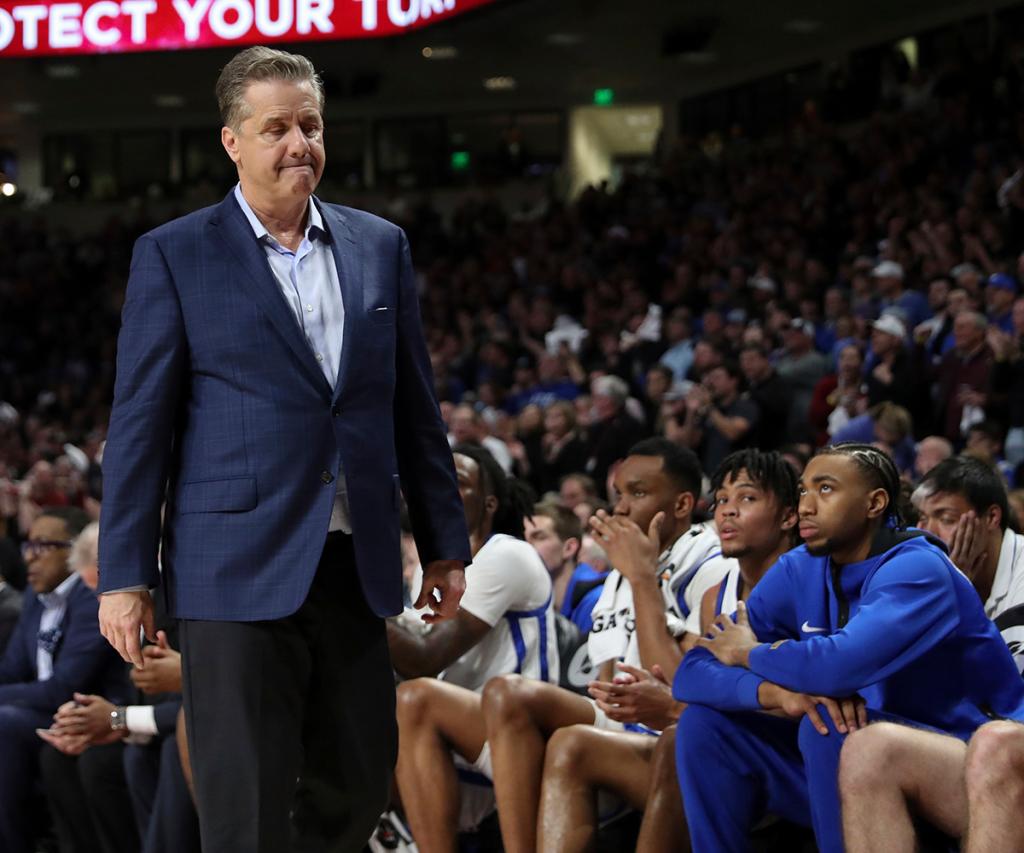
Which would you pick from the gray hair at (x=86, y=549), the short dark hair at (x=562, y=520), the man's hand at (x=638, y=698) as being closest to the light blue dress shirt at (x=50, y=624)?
the gray hair at (x=86, y=549)

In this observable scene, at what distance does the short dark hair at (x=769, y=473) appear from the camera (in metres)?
4.15

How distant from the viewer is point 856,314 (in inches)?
411

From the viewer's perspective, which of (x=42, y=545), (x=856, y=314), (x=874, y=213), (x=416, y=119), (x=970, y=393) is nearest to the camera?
→ (x=42, y=545)

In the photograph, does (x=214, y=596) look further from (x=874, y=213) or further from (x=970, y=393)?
(x=874, y=213)

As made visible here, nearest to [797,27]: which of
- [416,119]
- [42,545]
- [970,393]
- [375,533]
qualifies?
[416,119]

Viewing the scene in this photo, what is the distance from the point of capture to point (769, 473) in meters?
4.16

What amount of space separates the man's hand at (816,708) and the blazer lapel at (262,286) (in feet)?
4.36

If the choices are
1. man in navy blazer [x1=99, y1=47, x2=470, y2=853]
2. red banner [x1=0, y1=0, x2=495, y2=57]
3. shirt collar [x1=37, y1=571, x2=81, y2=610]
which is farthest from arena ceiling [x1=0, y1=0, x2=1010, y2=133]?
man in navy blazer [x1=99, y1=47, x2=470, y2=853]

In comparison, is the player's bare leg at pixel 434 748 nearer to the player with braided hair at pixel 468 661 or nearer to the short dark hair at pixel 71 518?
the player with braided hair at pixel 468 661

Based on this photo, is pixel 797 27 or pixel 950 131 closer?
pixel 950 131

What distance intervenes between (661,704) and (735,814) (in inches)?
18.1

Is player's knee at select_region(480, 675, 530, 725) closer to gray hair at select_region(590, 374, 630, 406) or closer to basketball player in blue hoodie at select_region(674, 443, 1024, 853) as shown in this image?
basketball player in blue hoodie at select_region(674, 443, 1024, 853)

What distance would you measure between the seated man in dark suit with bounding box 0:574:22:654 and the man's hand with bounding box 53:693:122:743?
1.27 metres

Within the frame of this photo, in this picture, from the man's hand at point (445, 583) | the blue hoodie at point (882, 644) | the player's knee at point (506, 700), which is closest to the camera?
the man's hand at point (445, 583)
